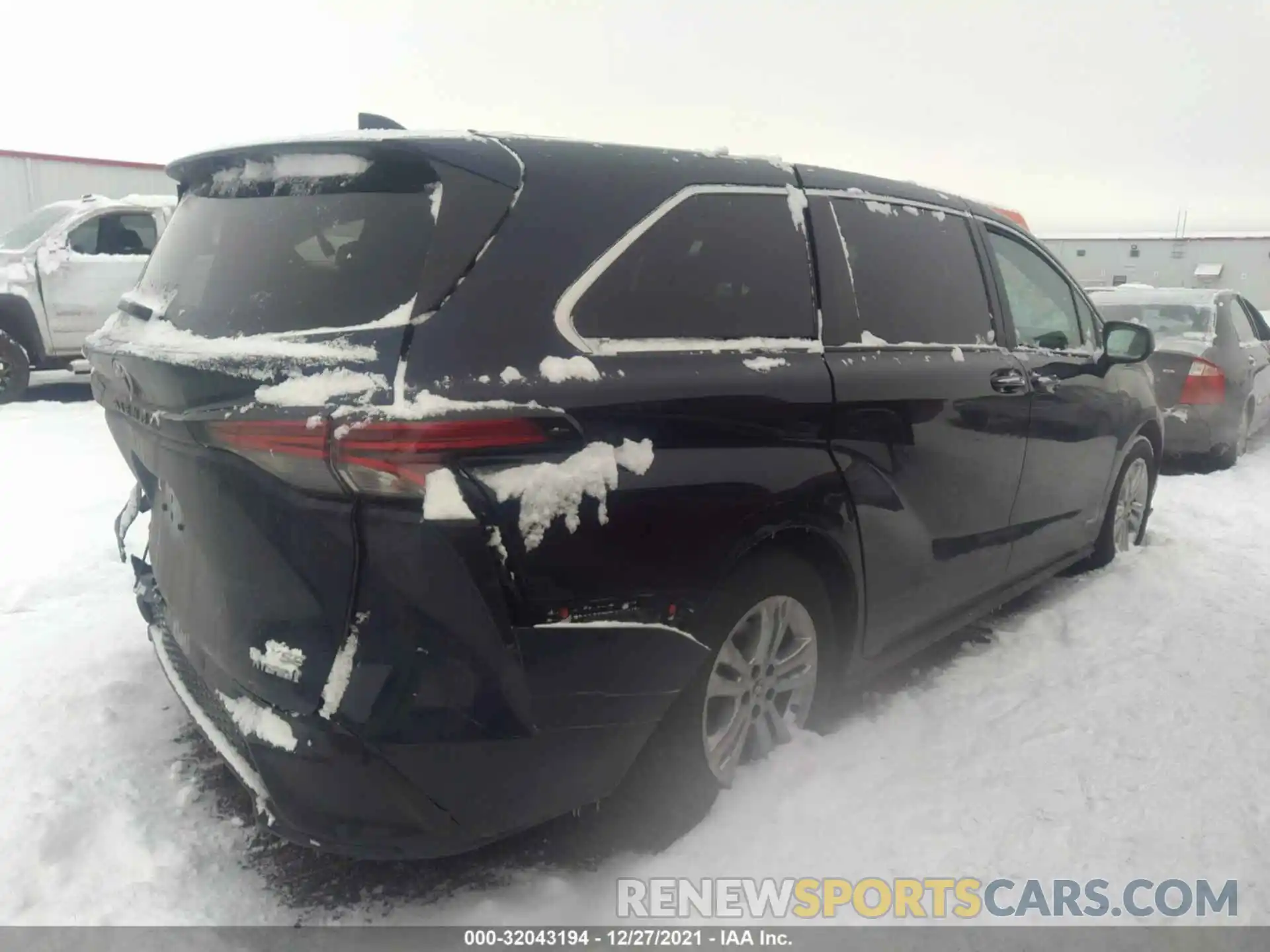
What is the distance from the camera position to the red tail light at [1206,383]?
684 centimetres

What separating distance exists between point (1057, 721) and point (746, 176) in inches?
82.0

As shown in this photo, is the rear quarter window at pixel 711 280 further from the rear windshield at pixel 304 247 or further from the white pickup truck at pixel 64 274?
the white pickup truck at pixel 64 274

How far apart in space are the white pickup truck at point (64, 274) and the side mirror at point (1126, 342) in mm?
9189

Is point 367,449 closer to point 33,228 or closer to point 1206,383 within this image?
point 1206,383

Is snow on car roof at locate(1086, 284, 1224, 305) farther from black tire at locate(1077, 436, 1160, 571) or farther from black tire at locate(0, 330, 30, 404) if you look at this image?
black tire at locate(0, 330, 30, 404)

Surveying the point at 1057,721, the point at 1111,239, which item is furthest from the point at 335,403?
the point at 1111,239

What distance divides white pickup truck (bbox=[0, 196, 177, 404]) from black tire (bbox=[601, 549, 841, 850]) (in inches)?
364

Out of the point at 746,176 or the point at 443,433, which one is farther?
the point at 746,176

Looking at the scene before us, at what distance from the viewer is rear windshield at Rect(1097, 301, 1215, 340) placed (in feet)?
23.5

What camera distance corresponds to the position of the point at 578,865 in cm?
234

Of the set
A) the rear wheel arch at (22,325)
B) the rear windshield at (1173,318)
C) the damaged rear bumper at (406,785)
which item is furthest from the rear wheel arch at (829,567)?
the rear wheel arch at (22,325)

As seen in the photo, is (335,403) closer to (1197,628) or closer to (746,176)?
(746,176)

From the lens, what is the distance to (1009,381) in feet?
11.1
